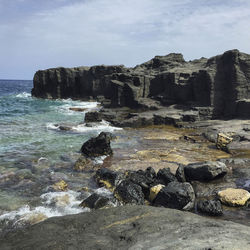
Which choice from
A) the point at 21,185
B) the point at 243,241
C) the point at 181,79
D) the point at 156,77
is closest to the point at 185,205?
the point at 243,241

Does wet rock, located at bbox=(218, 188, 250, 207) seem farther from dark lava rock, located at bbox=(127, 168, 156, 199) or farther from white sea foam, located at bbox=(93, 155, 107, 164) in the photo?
white sea foam, located at bbox=(93, 155, 107, 164)

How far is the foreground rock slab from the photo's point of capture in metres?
5.46

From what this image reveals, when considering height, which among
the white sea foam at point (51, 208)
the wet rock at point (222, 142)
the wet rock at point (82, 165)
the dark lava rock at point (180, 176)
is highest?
the wet rock at point (222, 142)

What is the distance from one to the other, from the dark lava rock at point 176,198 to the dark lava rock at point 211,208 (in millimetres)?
465

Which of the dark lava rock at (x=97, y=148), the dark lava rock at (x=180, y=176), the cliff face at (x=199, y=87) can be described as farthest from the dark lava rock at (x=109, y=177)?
the cliff face at (x=199, y=87)

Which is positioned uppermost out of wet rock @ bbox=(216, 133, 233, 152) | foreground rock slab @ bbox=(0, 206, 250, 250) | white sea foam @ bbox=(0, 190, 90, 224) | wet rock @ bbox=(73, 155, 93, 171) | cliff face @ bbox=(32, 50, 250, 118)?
cliff face @ bbox=(32, 50, 250, 118)

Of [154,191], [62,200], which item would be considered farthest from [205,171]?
[62,200]

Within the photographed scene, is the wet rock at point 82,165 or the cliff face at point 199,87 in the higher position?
the cliff face at point 199,87

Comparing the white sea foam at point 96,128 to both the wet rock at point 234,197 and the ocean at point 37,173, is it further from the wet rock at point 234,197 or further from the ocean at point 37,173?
the wet rock at point 234,197

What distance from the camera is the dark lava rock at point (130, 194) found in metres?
10.6

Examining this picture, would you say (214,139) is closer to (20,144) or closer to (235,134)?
(235,134)

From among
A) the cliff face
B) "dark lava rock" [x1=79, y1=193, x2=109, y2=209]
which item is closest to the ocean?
"dark lava rock" [x1=79, y1=193, x2=109, y2=209]

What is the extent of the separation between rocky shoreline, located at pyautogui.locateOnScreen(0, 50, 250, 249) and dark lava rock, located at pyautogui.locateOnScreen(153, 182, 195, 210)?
0.04 meters

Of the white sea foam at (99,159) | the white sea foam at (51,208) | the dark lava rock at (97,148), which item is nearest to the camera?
the white sea foam at (51,208)
